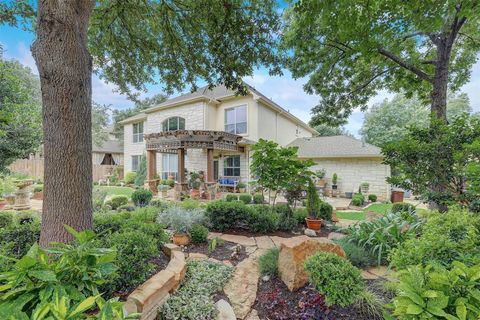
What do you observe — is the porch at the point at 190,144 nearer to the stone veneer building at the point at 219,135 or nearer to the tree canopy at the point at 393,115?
the stone veneer building at the point at 219,135

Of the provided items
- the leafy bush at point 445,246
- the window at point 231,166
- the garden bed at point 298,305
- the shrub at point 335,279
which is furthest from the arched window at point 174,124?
the leafy bush at point 445,246

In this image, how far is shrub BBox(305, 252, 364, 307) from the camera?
7.32 ft

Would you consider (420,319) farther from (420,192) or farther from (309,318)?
(420,192)

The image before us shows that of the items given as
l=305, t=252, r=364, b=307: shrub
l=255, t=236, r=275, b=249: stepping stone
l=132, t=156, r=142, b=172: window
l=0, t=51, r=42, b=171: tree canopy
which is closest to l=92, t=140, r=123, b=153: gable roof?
l=132, t=156, r=142, b=172: window

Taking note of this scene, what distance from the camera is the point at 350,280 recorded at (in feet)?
7.55

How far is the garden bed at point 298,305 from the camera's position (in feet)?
7.37

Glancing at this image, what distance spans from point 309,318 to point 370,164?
1258 cm

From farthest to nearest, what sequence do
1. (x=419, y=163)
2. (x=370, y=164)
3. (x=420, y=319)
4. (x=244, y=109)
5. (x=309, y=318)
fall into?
(x=244, y=109), (x=370, y=164), (x=419, y=163), (x=309, y=318), (x=420, y=319)

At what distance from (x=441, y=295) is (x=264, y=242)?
3.29m

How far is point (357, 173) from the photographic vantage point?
13047 millimetres

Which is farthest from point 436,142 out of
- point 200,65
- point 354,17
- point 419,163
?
point 200,65

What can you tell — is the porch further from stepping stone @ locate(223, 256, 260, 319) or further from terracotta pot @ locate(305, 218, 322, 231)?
stepping stone @ locate(223, 256, 260, 319)

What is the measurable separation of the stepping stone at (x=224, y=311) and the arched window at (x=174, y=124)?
45.1 feet

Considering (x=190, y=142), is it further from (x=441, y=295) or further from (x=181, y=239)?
(x=441, y=295)
